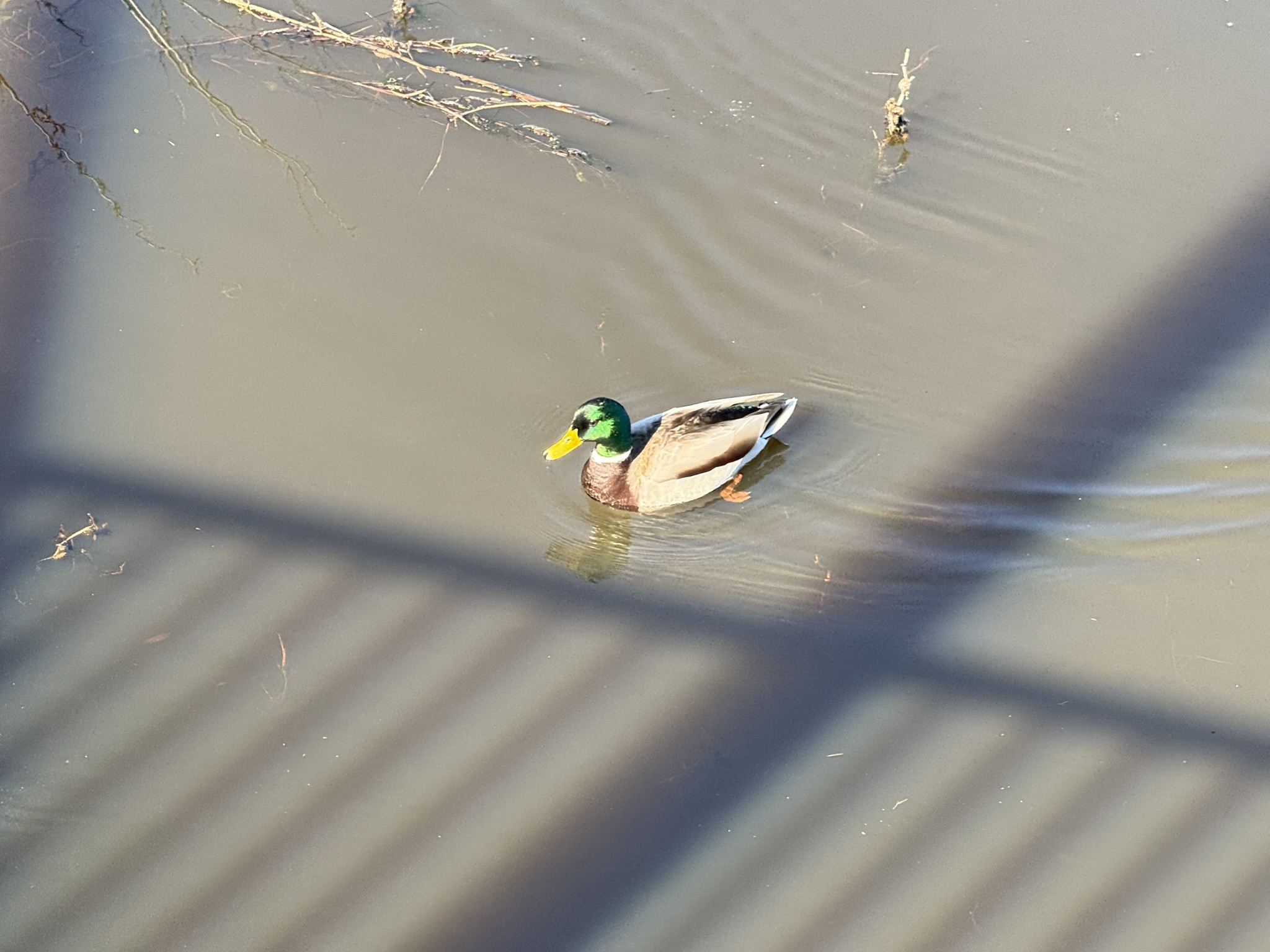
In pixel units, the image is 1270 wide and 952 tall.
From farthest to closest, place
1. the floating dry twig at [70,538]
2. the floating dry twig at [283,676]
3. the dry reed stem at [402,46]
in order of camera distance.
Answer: the dry reed stem at [402,46] → the floating dry twig at [70,538] → the floating dry twig at [283,676]

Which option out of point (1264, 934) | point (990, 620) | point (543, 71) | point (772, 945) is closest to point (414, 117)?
point (543, 71)

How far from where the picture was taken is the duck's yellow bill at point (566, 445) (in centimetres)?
427

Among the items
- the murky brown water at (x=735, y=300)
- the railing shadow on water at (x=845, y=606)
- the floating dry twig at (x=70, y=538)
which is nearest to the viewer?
the railing shadow on water at (x=845, y=606)

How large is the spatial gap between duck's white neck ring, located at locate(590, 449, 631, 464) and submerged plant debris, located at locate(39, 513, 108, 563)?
1656 millimetres

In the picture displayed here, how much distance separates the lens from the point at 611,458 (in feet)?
14.3

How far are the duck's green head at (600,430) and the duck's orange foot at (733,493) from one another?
1.33 feet

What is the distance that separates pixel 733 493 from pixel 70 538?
2.30 m

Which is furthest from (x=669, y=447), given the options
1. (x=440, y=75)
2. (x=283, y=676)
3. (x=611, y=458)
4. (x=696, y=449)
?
(x=440, y=75)

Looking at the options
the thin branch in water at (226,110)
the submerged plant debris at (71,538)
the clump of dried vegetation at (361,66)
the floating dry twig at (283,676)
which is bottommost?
the floating dry twig at (283,676)

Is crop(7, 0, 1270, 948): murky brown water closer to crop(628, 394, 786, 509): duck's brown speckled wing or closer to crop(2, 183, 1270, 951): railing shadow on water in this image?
crop(2, 183, 1270, 951): railing shadow on water

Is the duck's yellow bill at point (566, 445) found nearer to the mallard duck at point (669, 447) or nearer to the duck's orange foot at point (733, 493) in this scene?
the mallard duck at point (669, 447)

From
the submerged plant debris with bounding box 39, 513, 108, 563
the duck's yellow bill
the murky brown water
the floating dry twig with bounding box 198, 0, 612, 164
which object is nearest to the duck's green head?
the duck's yellow bill

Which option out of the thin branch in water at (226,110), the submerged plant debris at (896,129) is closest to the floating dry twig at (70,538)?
the thin branch in water at (226,110)

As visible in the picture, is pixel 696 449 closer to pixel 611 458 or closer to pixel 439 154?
pixel 611 458
